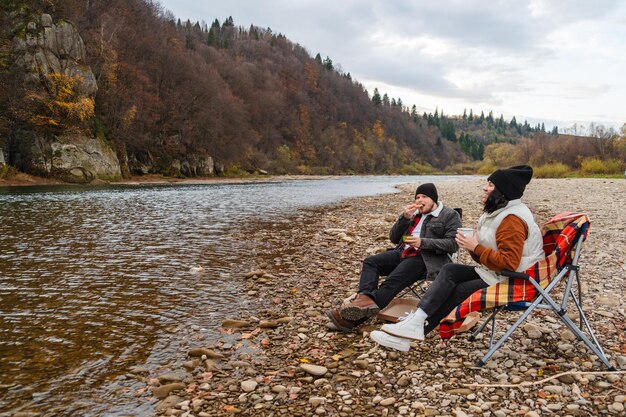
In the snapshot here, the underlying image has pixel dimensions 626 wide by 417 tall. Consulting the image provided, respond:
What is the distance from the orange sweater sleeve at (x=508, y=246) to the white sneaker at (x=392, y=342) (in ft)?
4.39

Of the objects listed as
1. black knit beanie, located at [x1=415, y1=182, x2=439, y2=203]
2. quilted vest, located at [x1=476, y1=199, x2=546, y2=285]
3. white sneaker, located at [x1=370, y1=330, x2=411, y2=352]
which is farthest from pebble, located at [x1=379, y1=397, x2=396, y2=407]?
black knit beanie, located at [x1=415, y1=182, x2=439, y2=203]

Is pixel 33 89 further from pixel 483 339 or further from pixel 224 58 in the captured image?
pixel 224 58

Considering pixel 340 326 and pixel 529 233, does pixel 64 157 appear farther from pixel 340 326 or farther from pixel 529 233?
pixel 529 233

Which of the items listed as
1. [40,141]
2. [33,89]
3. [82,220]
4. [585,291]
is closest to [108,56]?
[33,89]

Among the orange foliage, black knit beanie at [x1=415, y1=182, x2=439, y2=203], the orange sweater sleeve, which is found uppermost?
the orange foliage

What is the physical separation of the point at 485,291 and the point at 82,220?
58.8ft

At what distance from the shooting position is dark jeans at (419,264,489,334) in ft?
15.5

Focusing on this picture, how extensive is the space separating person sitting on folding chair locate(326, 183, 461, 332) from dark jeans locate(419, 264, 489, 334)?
1.94ft

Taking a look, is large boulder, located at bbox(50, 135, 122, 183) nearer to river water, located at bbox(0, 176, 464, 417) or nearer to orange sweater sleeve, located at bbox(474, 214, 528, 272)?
river water, located at bbox(0, 176, 464, 417)

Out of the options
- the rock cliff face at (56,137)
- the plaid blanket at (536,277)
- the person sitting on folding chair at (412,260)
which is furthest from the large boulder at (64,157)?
the plaid blanket at (536,277)

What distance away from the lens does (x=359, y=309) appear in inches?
215

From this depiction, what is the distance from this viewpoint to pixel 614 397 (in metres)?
3.76

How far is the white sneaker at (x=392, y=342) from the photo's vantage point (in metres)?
4.77

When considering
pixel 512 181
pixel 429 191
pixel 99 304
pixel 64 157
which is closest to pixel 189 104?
pixel 64 157
